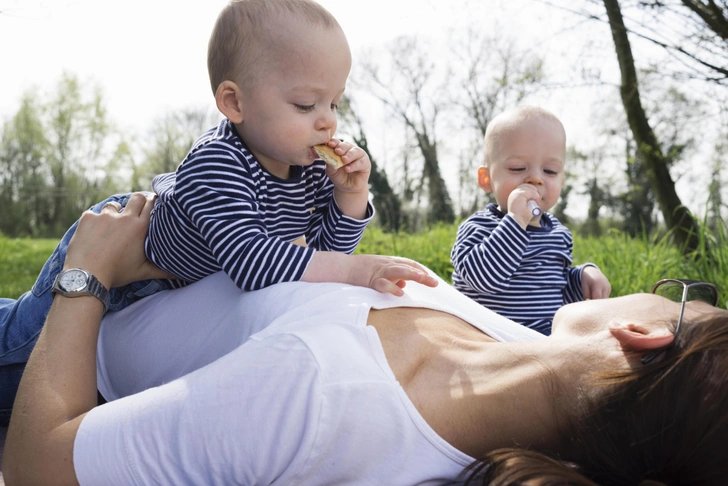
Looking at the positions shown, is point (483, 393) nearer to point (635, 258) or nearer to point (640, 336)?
point (640, 336)

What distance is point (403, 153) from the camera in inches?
758

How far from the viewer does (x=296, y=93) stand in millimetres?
1906

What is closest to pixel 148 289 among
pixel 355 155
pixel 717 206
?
pixel 355 155

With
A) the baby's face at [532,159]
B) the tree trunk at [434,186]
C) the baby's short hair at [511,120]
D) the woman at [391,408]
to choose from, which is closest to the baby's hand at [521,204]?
the baby's face at [532,159]

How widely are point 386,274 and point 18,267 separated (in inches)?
355

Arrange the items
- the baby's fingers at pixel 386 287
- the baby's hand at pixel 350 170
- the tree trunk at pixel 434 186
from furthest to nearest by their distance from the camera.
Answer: the tree trunk at pixel 434 186 → the baby's hand at pixel 350 170 → the baby's fingers at pixel 386 287

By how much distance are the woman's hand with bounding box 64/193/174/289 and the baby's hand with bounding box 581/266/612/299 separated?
1.83 meters

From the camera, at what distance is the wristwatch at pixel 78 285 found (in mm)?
1816

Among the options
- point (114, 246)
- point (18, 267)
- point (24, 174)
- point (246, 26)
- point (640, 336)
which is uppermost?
point (246, 26)

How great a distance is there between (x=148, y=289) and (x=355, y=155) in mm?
813

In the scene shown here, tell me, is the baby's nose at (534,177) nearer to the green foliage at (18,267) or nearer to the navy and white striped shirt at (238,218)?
the navy and white striped shirt at (238,218)

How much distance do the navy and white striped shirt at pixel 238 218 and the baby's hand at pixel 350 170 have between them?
0.10m

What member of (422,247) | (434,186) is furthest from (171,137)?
(422,247)

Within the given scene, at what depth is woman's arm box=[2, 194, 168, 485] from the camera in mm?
1412
